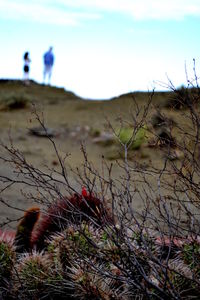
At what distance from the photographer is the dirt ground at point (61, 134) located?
46.7 ft

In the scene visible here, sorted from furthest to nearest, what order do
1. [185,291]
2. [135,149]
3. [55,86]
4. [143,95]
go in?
[55,86] → [143,95] → [135,149] → [185,291]

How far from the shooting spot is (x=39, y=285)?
22.1 ft

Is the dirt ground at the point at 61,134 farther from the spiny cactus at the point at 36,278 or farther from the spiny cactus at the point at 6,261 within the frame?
the spiny cactus at the point at 36,278

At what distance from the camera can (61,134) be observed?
2181cm

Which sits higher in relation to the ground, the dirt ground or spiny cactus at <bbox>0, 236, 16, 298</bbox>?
spiny cactus at <bbox>0, 236, 16, 298</bbox>

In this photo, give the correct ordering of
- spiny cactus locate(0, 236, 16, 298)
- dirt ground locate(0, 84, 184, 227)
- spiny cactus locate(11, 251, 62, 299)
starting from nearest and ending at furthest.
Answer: spiny cactus locate(11, 251, 62, 299) → spiny cactus locate(0, 236, 16, 298) → dirt ground locate(0, 84, 184, 227)

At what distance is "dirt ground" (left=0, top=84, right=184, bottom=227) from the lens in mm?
14223

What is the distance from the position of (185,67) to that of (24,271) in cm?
251

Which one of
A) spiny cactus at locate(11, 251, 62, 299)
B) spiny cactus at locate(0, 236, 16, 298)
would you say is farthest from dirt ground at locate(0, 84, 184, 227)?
spiny cactus at locate(11, 251, 62, 299)

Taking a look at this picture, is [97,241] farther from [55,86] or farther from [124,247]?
[55,86]

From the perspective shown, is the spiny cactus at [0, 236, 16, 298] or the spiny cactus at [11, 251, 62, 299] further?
the spiny cactus at [0, 236, 16, 298]

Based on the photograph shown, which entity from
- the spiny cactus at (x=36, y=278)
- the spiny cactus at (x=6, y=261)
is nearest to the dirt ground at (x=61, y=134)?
the spiny cactus at (x=6, y=261)

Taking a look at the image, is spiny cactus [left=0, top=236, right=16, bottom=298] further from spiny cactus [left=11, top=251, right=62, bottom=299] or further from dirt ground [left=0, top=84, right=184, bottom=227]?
dirt ground [left=0, top=84, right=184, bottom=227]

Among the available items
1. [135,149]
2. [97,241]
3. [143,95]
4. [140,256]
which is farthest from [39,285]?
[143,95]
